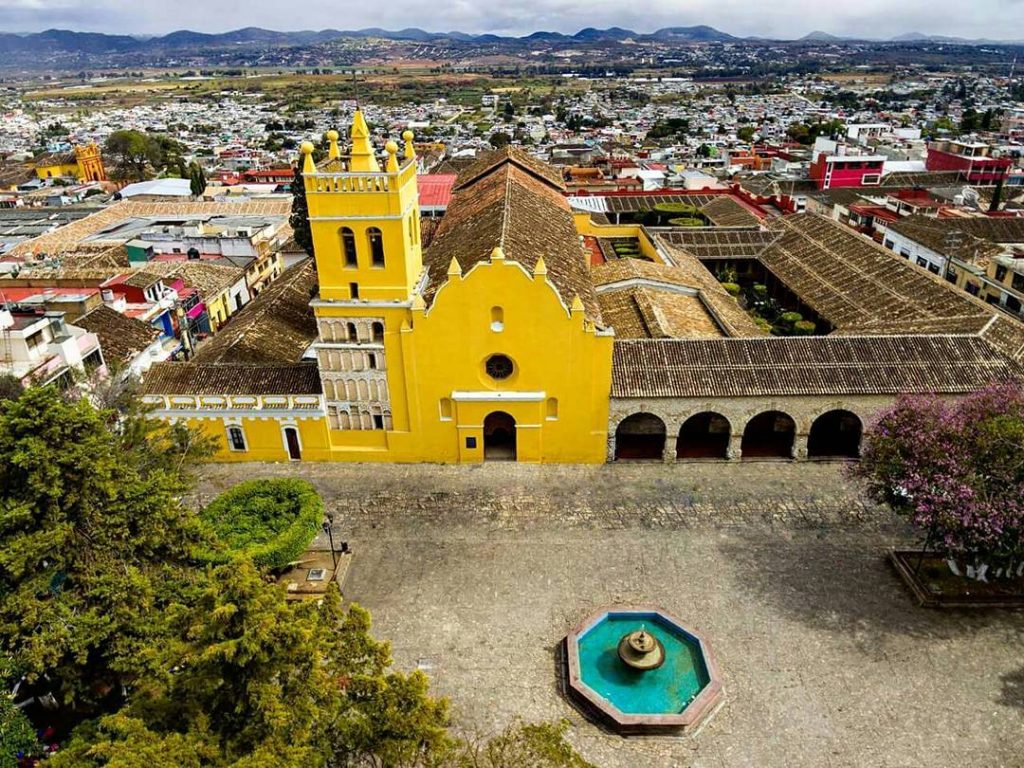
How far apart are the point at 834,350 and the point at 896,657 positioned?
1293 centimetres

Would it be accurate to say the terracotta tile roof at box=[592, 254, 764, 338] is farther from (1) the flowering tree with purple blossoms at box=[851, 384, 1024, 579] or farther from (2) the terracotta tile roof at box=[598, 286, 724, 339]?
(1) the flowering tree with purple blossoms at box=[851, 384, 1024, 579]

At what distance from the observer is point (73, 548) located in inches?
607

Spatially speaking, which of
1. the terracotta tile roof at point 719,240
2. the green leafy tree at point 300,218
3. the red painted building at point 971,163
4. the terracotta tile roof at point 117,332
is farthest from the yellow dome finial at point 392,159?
the red painted building at point 971,163

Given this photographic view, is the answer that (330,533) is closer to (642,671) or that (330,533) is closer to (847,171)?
(642,671)

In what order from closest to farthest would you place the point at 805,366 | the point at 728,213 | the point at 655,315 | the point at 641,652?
the point at 641,652 < the point at 805,366 < the point at 655,315 < the point at 728,213

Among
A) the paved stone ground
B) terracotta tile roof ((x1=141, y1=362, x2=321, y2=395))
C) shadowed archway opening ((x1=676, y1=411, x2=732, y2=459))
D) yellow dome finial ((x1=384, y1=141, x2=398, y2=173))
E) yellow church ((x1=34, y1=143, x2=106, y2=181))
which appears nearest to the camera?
the paved stone ground

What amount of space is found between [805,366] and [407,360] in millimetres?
15537

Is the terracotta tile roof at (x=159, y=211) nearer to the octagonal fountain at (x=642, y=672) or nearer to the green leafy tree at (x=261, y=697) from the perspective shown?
the octagonal fountain at (x=642, y=672)

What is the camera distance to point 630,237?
53.5 metres

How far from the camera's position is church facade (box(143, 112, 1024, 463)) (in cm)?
2520

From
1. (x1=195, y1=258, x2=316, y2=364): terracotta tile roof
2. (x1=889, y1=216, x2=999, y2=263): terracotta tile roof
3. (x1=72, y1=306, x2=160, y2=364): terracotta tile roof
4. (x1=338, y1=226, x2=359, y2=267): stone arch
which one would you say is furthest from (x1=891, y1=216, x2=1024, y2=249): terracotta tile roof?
(x1=72, y1=306, x2=160, y2=364): terracotta tile roof

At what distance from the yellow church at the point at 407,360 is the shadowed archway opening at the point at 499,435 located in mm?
59

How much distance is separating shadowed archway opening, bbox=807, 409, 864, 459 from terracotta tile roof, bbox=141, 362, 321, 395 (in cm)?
2071

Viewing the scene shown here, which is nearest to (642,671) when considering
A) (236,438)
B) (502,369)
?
(502,369)
